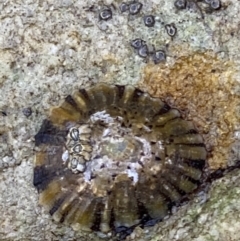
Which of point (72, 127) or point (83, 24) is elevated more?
point (83, 24)

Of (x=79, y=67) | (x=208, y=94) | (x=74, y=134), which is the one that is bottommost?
(x=208, y=94)

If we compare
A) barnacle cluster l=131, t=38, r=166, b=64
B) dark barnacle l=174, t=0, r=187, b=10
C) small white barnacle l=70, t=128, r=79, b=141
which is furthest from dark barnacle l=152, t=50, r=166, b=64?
small white barnacle l=70, t=128, r=79, b=141

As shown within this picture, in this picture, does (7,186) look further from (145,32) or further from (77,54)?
(145,32)

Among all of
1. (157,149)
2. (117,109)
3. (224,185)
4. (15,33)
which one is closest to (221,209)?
(224,185)

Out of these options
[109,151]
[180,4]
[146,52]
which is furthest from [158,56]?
[109,151]

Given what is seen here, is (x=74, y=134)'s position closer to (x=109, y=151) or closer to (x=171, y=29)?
(x=109, y=151)

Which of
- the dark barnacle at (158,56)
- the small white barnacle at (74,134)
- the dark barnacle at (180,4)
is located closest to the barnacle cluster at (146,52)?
the dark barnacle at (158,56)

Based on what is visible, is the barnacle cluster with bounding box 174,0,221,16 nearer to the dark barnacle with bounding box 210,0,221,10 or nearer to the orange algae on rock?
the dark barnacle with bounding box 210,0,221,10

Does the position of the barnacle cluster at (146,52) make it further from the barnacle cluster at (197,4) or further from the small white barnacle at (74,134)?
the small white barnacle at (74,134)
